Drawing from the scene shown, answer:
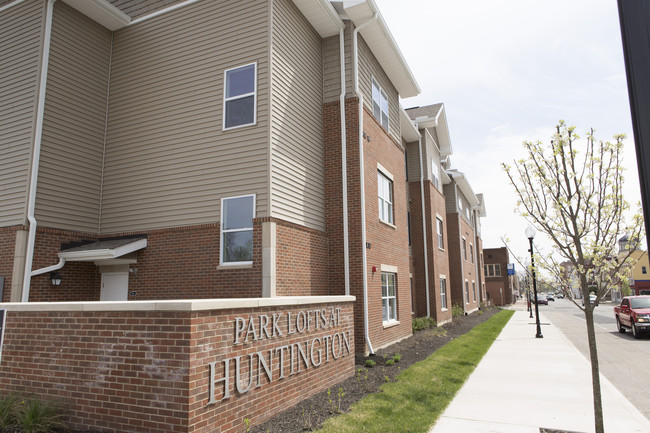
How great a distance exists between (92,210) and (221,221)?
13.6 ft

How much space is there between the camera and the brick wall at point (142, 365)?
17.0 feet

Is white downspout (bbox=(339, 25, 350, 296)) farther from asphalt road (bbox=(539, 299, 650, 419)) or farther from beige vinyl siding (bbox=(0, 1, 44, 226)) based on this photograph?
beige vinyl siding (bbox=(0, 1, 44, 226))

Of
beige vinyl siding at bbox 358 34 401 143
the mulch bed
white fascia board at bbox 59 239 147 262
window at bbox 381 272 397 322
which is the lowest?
the mulch bed

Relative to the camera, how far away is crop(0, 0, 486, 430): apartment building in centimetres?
1064

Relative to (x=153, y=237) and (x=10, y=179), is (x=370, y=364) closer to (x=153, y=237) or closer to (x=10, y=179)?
(x=153, y=237)

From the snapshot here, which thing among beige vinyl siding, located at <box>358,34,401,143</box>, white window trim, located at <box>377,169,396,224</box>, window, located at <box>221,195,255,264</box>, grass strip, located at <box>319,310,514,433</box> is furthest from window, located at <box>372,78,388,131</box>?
grass strip, located at <box>319,310,514,433</box>

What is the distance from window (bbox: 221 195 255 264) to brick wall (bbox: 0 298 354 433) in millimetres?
3833

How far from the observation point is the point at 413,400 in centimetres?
791

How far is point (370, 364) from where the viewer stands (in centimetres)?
1098

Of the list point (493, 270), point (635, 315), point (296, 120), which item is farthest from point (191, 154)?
point (493, 270)

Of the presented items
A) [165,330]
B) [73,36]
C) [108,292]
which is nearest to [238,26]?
[73,36]

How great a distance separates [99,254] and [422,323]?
13.3 m

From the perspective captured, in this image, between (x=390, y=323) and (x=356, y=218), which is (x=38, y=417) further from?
(x=390, y=323)

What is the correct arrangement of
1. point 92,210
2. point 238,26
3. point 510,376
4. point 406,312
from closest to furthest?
point 510,376
point 238,26
point 92,210
point 406,312
